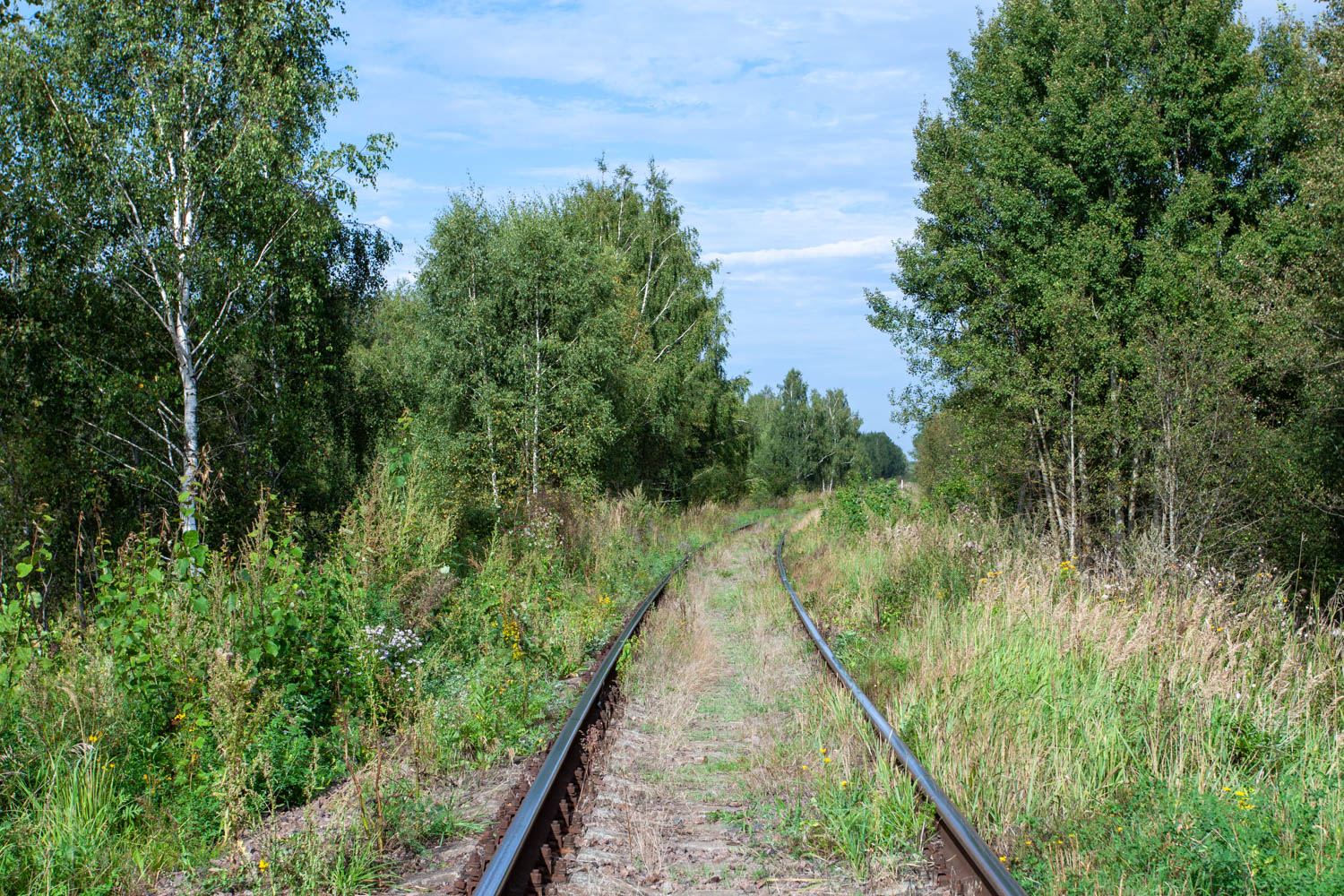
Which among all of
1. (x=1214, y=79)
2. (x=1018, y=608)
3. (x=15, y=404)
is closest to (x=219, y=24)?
(x=15, y=404)

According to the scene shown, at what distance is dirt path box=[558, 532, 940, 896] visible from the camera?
4.09 m

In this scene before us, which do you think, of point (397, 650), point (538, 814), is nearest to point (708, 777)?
point (538, 814)

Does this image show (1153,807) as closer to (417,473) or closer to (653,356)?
(417,473)

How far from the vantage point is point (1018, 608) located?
751 centimetres

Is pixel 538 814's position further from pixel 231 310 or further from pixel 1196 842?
pixel 231 310

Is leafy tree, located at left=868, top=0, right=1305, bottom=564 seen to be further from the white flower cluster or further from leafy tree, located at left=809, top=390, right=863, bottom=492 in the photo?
leafy tree, located at left=809, top=390, right=863, bottom=492

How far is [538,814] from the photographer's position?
4.43m

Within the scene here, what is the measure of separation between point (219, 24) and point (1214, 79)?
20.0 meters

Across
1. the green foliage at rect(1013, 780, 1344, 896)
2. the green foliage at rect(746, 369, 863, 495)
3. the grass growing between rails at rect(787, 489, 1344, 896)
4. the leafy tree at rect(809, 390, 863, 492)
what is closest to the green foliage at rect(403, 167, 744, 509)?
the grass growing between rails at rect(787, 489, 1344, 896)

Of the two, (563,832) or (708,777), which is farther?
(708,777)

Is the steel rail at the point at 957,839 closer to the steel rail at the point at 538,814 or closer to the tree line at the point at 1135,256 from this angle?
the steel rail at the point at 538,814

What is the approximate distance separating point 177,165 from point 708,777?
15592 mm

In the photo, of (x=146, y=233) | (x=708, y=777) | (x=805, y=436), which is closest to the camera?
(x=708, y=777)

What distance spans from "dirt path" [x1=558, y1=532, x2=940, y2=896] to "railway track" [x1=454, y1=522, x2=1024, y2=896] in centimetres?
10
